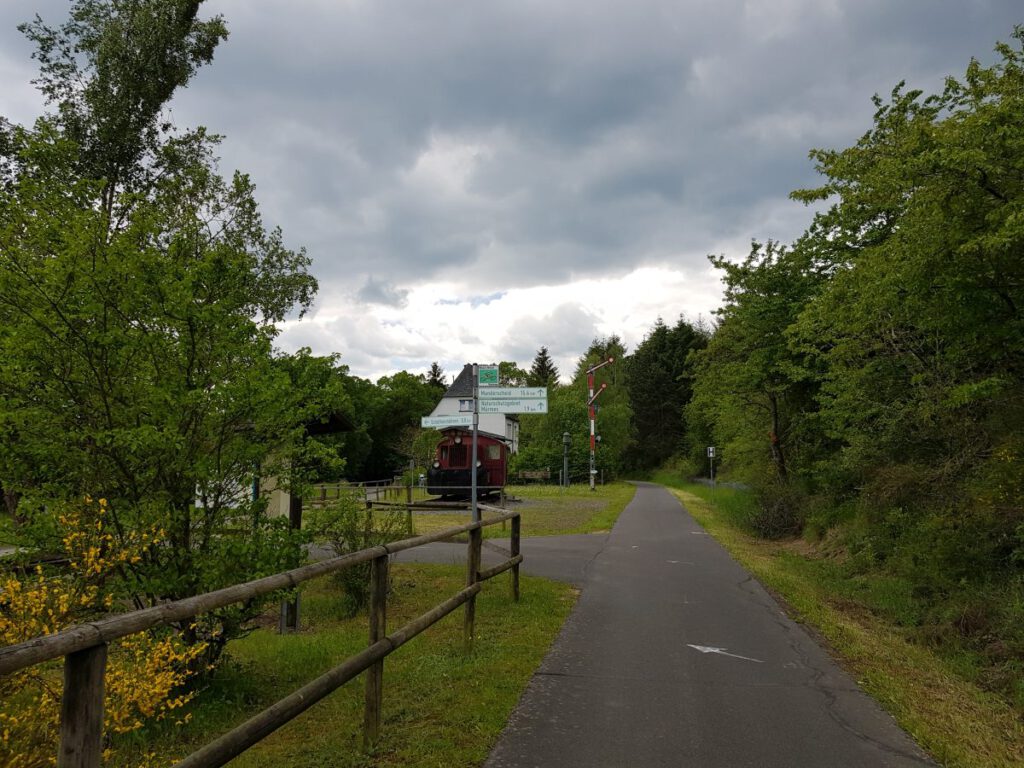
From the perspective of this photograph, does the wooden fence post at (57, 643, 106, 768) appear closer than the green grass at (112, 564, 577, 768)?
Yes

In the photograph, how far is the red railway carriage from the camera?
1168 inches

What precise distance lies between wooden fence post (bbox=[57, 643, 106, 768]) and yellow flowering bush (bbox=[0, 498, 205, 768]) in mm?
787

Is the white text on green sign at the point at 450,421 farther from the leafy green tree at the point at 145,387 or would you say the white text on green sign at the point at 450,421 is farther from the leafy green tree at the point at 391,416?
the leafy green tree at the point at 391,416

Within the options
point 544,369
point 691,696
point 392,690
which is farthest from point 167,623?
point 544,369

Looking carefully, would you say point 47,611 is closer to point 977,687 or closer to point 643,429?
point 977,687

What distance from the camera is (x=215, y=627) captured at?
546cm

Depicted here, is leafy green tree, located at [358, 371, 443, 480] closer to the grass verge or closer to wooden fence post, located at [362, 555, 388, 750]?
the grass verge

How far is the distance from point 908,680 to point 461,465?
25482mm

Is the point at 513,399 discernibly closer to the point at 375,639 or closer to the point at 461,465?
the point at 375,639

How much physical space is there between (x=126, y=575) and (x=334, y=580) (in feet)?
16.2

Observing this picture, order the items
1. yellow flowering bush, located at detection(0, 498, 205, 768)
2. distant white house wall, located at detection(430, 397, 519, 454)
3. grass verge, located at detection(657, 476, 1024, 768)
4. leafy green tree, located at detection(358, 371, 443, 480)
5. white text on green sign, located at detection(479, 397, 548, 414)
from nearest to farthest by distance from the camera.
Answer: yellow flowering bush, located at detection(0, 498, 205, 768) → grass verge, located at detection(657, 476, 1024, 768) → white text on green sign, located at detection(479, 397, 548, 414) → distant white house wall, located at detection(430, 397, 519, 454) → leafy green tree, located at detection(358, 371, 443, 480)

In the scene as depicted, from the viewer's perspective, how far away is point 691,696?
5.00m

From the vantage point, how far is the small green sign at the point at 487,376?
923 centimetres

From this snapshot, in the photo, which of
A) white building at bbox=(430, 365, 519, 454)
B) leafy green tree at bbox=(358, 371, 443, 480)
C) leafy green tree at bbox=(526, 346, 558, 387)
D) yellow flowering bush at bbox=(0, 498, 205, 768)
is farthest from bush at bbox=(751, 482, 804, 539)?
leafy green tree at bbox=(526, 346, 558, 387)
